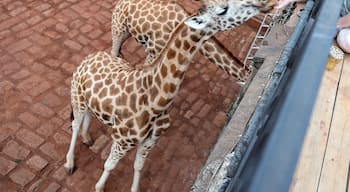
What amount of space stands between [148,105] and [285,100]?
1.72 metres

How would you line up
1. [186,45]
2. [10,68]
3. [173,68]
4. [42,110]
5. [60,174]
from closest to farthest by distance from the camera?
[186,45] → [173,68] → [60,174] → [42,110] → [10,68]

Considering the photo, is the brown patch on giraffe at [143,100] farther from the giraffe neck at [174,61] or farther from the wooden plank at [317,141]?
the wooden plank at [317,141]

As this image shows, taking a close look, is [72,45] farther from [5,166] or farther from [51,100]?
[5,166]

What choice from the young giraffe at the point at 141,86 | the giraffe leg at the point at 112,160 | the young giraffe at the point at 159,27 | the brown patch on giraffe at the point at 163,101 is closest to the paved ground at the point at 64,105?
the giraffe leg at the point at 112,160

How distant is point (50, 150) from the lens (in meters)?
4.38

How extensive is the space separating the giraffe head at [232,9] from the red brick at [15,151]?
2673 millimetres

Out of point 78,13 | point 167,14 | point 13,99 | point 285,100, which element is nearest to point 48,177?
point 13,99

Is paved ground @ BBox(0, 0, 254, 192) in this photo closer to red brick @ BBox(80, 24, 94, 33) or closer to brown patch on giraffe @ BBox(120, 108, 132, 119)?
red brick @ BBox(80, 24, 94, 33)

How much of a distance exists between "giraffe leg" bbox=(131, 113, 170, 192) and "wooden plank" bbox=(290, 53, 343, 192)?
113 centimetres

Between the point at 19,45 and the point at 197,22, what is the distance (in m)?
3.63

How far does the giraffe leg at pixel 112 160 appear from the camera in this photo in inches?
141

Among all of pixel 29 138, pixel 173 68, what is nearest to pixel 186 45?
pixel 173 68

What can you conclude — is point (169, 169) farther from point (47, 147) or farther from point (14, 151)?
point (14, 151)

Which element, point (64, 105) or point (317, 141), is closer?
point (317, 141)
